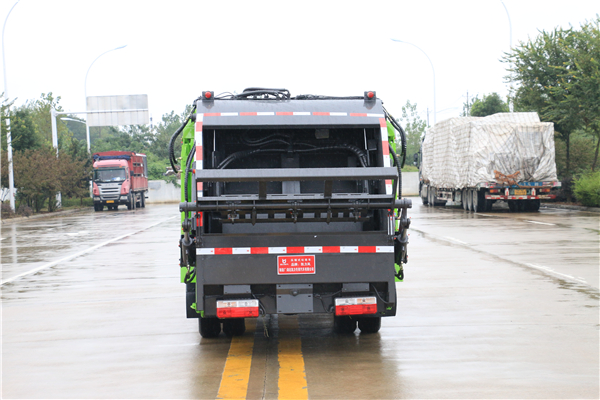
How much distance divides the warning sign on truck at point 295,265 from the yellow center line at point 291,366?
32.3 inches

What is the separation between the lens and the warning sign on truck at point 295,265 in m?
6.84

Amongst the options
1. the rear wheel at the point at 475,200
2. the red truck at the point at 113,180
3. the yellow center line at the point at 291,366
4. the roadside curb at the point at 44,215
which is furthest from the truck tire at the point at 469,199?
the yellow center line at the point at 291,366

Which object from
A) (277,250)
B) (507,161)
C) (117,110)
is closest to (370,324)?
(277,250)

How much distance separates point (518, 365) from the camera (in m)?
6.57

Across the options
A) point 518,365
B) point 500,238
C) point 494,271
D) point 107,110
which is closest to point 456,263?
point 494,271

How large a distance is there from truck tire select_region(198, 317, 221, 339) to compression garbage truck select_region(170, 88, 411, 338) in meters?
0.01

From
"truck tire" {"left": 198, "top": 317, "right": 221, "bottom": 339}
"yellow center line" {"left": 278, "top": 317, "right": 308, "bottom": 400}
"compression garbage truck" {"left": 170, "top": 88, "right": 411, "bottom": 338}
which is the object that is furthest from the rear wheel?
"truck tire" {"left": 198, "top": 317, "right": 221, "bottom": 339}

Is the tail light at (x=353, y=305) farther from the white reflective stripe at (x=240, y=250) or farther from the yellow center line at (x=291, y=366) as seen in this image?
the white reflective stripe at (x=240, y=250)

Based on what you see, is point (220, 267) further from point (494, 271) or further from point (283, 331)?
point (494, 271)

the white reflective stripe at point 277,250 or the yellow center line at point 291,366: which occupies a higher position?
the white reflective stripe at point 277,250

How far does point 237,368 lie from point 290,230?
1657mm

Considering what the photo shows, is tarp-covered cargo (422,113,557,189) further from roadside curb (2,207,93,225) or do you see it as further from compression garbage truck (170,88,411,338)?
compression garbage truck (170,88,411,338)

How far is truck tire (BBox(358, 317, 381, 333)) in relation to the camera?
25.9 feet

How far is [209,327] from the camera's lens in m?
7.78
